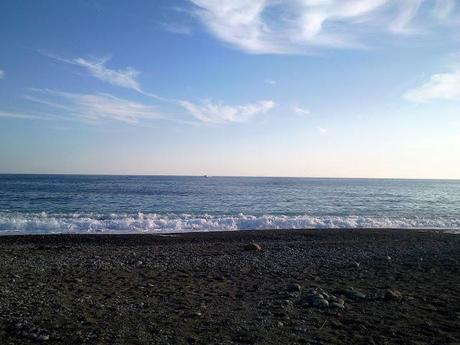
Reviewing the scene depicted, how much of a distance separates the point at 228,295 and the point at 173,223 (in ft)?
54.2

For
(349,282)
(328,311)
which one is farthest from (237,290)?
(349,282)

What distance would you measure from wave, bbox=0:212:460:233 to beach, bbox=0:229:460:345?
299 inches

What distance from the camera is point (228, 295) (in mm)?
8078

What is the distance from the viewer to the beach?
5.88 meters

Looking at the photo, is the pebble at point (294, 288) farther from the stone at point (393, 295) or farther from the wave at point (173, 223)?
the wave at point (173, 223)

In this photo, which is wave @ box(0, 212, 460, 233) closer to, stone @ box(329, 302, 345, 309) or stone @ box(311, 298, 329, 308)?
stone @ box(311, 298, 329, 308)

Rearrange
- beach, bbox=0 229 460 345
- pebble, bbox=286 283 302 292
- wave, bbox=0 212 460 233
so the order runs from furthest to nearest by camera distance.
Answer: wave, bbox=0 212 460 233, pebble, bbox=286 283 302 292, beach, bbox=0 229 460 345

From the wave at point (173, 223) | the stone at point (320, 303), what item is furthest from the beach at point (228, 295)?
the wave at point (173, 223)

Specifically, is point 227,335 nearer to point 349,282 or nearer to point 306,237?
point 349,282

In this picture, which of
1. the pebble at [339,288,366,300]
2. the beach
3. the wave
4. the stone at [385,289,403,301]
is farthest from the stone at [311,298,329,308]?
the wave

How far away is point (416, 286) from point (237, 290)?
14.7 feet

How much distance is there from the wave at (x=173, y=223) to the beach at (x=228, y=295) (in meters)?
7.61

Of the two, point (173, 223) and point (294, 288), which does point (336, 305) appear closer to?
point (294, 288)

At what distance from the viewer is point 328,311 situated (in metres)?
6.98
